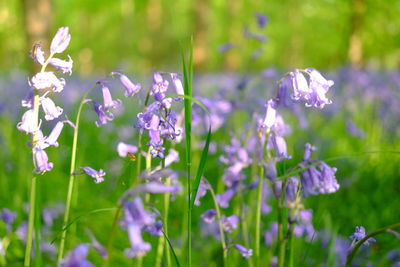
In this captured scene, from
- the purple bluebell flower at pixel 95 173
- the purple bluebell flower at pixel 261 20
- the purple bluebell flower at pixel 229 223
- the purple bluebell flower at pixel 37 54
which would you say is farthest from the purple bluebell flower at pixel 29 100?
the purple bluebell flower at pixel 261 20

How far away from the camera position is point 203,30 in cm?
1407

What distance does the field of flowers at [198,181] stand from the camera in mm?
1329

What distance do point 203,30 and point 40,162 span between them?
13233 mm

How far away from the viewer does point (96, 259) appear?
241cm

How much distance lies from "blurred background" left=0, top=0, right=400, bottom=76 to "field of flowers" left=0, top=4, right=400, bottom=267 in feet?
→ 3.88

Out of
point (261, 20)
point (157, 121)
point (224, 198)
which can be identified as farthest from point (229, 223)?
point (261, 20)

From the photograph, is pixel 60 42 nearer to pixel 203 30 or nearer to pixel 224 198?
pixel 224 198

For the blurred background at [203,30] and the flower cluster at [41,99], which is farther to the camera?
the blurred background at [203,30]

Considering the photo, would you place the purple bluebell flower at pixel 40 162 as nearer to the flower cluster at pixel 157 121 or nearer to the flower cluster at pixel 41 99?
the flower cluster at pixel 41 99

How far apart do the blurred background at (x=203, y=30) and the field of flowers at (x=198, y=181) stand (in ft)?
3.88

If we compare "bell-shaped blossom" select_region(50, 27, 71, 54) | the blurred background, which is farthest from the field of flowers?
the blurred background

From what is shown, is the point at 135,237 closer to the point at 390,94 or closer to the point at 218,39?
the point at 390,94

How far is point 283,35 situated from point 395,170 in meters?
28.2

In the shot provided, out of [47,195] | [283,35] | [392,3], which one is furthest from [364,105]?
[283,35]
